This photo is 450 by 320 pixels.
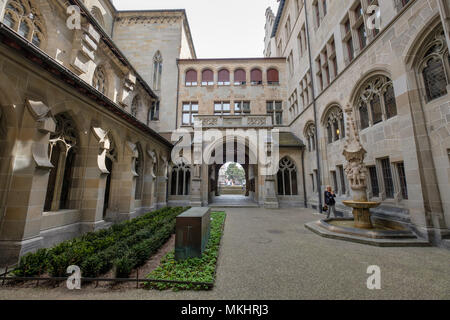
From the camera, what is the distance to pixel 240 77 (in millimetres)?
19938

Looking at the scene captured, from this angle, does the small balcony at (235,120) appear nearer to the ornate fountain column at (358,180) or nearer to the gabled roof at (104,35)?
the gabled roof at (104,35)

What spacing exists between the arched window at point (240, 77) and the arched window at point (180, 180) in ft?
36.5

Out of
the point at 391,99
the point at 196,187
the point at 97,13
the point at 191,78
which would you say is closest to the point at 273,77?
the point at 191,78

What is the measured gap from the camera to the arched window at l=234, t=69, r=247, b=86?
19.9m

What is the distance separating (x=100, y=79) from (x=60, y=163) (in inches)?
315

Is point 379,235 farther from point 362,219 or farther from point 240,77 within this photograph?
point 240,77

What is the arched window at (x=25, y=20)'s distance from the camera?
6910mm

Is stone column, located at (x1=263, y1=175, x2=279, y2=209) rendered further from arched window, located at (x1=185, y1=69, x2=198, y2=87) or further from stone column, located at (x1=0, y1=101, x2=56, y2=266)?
arched window, located at (x1=185, y1=69, x2=198, y2=87)

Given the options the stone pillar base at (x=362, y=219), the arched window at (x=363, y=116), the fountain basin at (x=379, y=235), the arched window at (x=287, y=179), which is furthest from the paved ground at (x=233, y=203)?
the arched window at (x=363, y=116)
